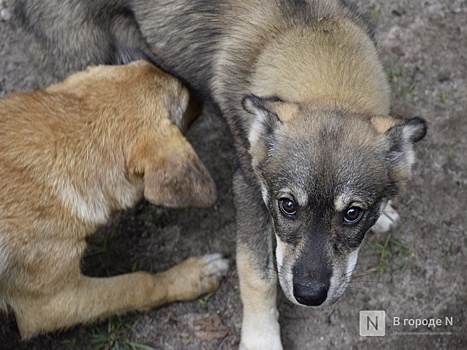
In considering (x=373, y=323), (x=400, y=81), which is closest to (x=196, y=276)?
(x=373, y=323)

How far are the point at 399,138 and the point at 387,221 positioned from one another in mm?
1218

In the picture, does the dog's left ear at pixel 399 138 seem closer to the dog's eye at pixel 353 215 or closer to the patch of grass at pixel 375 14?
the dog's eye at pixel 353 215

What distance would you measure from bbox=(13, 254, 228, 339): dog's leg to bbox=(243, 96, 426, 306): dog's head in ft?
3.11

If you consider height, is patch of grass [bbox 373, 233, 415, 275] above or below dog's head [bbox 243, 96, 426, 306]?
below

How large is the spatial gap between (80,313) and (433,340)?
1.98m

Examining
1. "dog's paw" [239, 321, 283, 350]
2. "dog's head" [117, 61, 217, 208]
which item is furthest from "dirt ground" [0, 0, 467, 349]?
"dog's head" [117, 61, 217, 208]

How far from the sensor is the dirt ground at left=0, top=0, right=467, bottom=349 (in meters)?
3.86

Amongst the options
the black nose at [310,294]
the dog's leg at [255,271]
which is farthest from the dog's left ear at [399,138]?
the dog's leg at [255,271]

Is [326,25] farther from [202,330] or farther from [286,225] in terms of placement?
[202,330]

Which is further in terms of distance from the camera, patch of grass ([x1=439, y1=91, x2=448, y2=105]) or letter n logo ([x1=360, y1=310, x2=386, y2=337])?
patch of grass ([x1=439, y1=91, x2=448, y2=105])

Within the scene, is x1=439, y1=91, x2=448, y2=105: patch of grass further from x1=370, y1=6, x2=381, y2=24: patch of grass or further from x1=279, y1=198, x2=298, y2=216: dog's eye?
x1=279, y1=198, x2=298, y2=216: dog's eye

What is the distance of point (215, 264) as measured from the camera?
3.97m

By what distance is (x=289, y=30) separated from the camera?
11.0 ft

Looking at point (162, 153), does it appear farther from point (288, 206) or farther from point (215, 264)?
point (215, 264)
